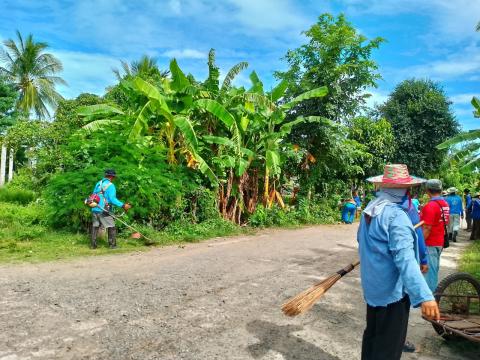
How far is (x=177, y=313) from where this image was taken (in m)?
5.00

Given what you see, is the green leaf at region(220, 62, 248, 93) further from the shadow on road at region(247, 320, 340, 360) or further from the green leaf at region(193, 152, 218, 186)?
the shadow on road at region(247, 320, 340, 360)

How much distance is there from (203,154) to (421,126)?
682 inches

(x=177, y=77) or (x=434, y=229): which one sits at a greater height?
(x=177, y=77)

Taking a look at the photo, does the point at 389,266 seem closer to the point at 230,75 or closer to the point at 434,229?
the point at 434,229

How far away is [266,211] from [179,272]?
7.29 metres

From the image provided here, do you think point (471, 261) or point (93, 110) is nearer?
point (471, 261)

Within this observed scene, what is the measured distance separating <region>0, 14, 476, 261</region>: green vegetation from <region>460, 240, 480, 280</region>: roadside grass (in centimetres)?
199

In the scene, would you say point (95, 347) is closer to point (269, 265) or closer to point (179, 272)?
point (179, 272)

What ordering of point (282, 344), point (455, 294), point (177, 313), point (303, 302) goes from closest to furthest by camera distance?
point (303, 302) < point (282, 344) < point (455, 294) < point (177, 313)

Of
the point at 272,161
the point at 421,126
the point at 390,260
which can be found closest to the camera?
the point at 390,260

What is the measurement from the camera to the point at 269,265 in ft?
26.2

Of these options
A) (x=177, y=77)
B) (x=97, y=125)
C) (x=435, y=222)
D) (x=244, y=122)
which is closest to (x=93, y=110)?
(x=97, y=125)

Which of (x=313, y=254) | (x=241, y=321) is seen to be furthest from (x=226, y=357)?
(x=313, y=254)

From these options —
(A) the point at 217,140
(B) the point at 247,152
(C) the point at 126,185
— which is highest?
(A) the point at 217,140
